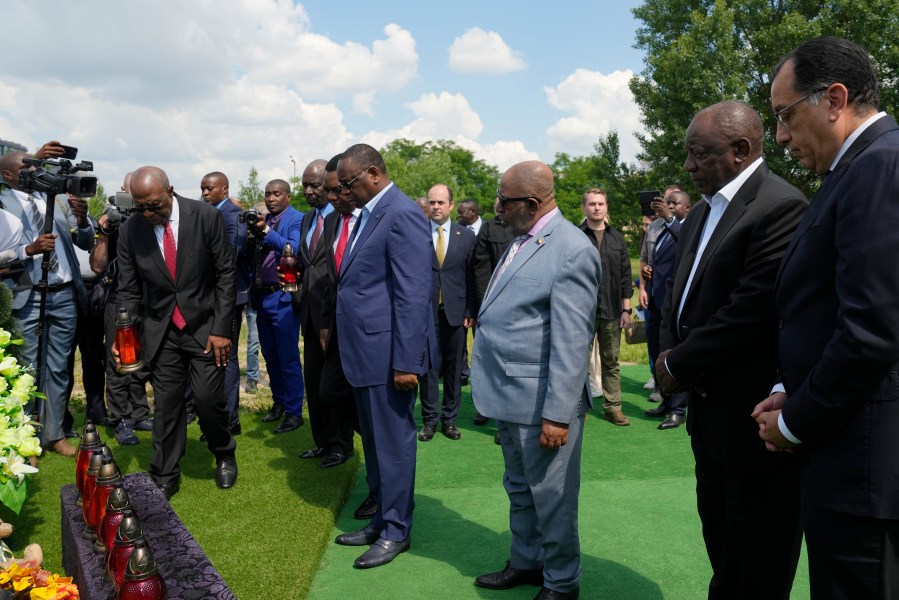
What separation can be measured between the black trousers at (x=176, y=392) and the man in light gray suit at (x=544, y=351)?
2501 millimetres

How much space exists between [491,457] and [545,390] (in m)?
3.05

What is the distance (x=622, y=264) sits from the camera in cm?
770

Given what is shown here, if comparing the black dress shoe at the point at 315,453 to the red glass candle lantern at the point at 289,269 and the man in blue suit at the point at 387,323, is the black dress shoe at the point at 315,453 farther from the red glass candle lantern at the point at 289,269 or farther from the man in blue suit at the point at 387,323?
the man in blue suit at the point at 387,323

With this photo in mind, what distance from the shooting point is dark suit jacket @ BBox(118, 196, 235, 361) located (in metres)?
5.29

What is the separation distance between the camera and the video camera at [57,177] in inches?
225

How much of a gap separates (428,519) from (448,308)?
2719 millimetres

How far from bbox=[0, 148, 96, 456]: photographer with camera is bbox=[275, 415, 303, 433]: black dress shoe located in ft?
5.95

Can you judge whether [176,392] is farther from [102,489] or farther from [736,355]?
[736,355]

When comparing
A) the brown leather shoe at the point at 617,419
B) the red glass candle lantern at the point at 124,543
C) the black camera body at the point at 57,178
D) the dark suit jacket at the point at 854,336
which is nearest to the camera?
the dark suit jacket at the point at 854,336

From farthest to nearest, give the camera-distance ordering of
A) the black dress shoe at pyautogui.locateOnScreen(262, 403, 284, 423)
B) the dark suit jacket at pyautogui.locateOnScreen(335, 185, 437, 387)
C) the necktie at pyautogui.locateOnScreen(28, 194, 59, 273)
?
1. the black dress shoe at pyautogui.locateOnScreen(262, 403, 284, 423)
2. the necktie at pyautogui.locateOnScreen(28, 194, 59, 273)
3. the dark suit jacket at pyautogui.locateOnScreen(335, 185, 437, 387)

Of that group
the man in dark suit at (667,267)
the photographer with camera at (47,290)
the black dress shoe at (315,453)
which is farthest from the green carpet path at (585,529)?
the photographer with camera at (47,290)

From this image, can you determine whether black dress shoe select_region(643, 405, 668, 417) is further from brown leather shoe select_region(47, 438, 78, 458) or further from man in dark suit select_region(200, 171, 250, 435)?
brown leather shoe select_region(47, 438, 78, 458)

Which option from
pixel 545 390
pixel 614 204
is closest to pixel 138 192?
pixel 545 390

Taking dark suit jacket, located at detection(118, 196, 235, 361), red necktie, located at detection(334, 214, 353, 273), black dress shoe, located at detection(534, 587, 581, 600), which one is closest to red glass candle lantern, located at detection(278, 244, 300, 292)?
dark suit jacket, located at detection(118, 196, 235, 361)
